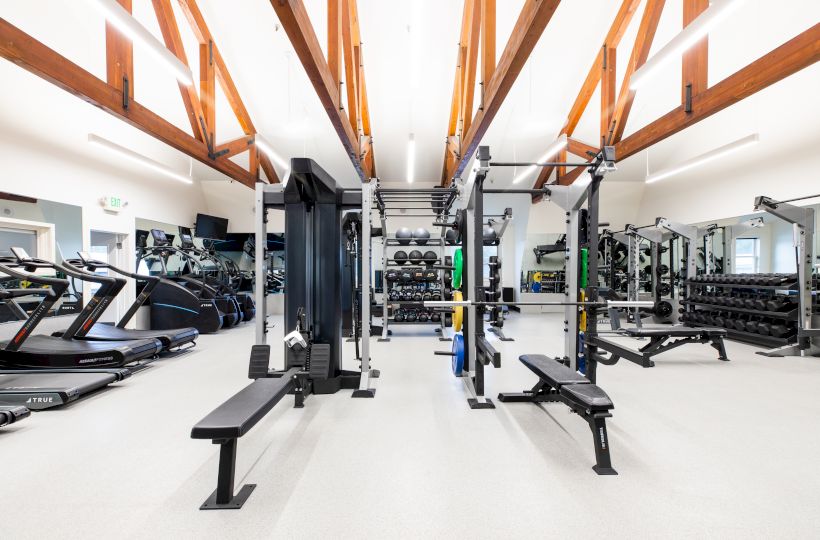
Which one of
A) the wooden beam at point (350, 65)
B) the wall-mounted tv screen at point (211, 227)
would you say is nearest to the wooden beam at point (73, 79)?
the wooden beam at point (350, 65)

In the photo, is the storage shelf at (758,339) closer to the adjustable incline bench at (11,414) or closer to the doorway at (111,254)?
the adjustable incline bench at (11,414)

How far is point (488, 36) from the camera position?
470cm

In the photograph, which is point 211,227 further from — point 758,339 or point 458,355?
point 758,339

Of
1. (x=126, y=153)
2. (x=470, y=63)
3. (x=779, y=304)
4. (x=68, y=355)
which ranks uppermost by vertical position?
(x=470, y=63)

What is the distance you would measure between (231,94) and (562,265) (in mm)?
9093

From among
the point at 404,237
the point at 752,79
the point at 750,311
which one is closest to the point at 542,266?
the point at 750,311

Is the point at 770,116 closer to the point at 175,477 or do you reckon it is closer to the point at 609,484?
the point at 609,484

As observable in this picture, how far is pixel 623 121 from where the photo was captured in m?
6.29

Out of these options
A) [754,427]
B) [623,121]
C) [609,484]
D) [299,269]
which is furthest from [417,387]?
[623,121]

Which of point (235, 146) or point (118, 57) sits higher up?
point (118, 57)

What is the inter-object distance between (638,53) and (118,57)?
7.49 meters

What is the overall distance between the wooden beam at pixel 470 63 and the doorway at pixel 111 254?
6877 millimetres

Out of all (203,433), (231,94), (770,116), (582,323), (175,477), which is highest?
(231,94)

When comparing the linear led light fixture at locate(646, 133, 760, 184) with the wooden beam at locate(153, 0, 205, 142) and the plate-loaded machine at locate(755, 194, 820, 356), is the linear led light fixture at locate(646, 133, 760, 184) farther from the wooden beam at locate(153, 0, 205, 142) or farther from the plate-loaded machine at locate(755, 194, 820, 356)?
the wooden beam at locate(153, 0, 205, 142)
